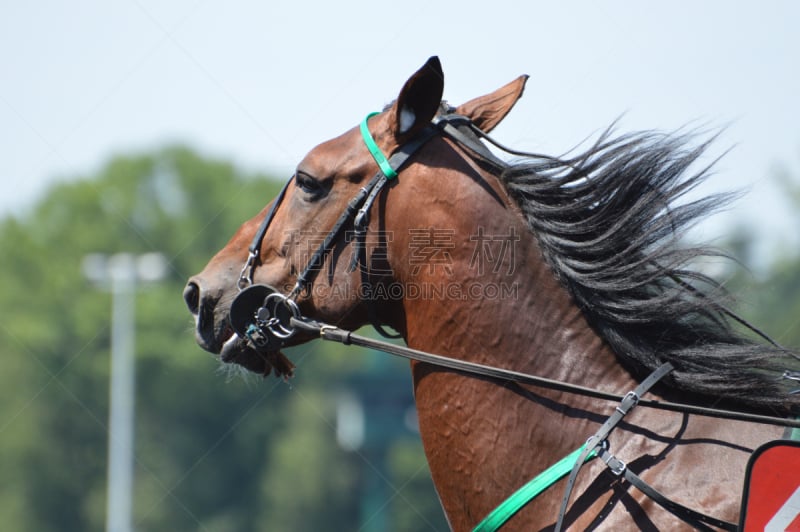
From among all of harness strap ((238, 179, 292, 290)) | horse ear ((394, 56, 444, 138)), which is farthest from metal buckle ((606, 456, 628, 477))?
harness strap ((238, 179, 292, 290))

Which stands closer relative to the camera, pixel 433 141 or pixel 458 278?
pixel 458 278

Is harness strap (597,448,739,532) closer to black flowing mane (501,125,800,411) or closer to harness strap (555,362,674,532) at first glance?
harness strap (555,362,674,532)

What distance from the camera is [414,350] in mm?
3340

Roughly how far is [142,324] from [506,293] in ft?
116

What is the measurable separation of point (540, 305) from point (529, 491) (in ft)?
2.12

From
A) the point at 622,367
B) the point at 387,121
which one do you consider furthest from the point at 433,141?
the point at 622,367

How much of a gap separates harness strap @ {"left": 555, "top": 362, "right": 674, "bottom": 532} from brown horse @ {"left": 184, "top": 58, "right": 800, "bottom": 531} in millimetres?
42

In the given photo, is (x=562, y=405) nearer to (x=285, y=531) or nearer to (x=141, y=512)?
(x=141, y=512)

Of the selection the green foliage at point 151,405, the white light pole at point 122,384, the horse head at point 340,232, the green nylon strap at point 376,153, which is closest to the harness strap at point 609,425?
the horse head at point 340,232

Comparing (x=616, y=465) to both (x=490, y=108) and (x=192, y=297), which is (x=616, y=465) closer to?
(x=490, y=108)

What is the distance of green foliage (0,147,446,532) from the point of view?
34531 millimetres

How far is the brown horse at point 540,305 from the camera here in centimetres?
304

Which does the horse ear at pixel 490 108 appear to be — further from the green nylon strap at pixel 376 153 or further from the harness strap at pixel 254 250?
the harness strap at pixel 254 250

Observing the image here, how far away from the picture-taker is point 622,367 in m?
3.20
